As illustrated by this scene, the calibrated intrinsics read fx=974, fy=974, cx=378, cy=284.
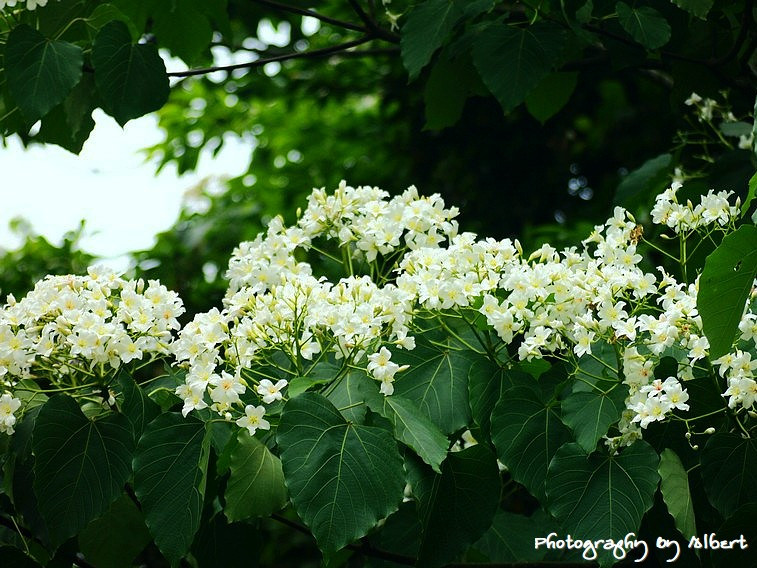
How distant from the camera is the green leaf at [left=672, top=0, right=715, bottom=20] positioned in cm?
210

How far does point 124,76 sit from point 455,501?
116 centimetres

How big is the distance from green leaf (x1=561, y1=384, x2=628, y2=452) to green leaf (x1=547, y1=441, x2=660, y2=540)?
4 cm

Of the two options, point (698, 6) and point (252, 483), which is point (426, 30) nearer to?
point (698, 6)

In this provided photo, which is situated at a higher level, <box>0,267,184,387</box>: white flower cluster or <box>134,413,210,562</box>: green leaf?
<box>0,267,184,387</box>: white flower cluster

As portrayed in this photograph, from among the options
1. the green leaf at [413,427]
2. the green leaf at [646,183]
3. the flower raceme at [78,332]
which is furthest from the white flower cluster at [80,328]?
the green leaf at [646,183]

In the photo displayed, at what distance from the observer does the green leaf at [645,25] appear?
7.03 feet

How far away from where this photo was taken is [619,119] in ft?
15.9

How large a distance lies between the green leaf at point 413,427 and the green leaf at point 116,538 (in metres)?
0.58

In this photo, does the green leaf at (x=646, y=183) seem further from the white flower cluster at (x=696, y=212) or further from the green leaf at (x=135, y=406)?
the green leaf at (x=135, y=406)

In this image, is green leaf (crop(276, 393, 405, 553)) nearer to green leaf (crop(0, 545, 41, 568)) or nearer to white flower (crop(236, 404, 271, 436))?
white flower (crop(236, 404, 271, 436))

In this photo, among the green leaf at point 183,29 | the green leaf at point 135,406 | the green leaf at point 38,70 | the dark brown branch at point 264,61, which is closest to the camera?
the green leaf at point 135,406

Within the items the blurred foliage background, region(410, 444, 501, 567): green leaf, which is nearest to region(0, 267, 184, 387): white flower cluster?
region(410, 444, 501, 567): green leaf

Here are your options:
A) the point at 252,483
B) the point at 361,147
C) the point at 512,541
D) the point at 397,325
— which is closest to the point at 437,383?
the point at 397,325

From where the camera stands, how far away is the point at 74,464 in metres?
1.68
